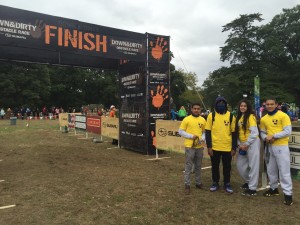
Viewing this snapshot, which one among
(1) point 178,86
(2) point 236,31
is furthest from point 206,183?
(1) point 178,86

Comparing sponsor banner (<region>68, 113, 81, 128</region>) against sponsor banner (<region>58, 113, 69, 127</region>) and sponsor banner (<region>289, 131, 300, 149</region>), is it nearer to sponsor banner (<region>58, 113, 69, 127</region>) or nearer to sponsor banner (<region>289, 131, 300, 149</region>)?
sponsor banner (<region>58, 113, 69, 127</region>)

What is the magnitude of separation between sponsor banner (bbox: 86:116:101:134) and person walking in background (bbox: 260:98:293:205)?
1014 centimetres

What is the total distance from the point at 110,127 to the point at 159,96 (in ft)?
12.0

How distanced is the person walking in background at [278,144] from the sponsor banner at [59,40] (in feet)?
18.3

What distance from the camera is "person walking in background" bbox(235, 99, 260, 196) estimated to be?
18.4ft

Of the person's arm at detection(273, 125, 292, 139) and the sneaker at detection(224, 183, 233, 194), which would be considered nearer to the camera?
the person's arm at detection(273, 125, 292, 139)

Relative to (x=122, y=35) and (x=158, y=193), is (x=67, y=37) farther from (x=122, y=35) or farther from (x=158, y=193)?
(x=158, y=193)

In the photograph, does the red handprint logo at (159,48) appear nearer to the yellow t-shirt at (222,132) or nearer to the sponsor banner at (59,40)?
the sponsor banner at (59,40)

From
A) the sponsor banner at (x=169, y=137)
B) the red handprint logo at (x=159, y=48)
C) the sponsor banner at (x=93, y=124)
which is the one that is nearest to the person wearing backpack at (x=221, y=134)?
the sponsor banner at (x=169, y=137)

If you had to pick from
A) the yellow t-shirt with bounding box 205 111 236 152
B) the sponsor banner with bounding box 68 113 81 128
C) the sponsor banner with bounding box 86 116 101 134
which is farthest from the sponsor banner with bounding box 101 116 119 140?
the yellow t-shirt with bounding box 205 111 236 152

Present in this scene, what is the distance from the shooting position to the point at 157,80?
10.7 metres

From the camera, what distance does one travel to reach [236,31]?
4659 cm

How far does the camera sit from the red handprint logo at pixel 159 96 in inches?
420

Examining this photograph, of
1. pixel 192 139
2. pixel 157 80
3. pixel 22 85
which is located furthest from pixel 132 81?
pixel 22 85
